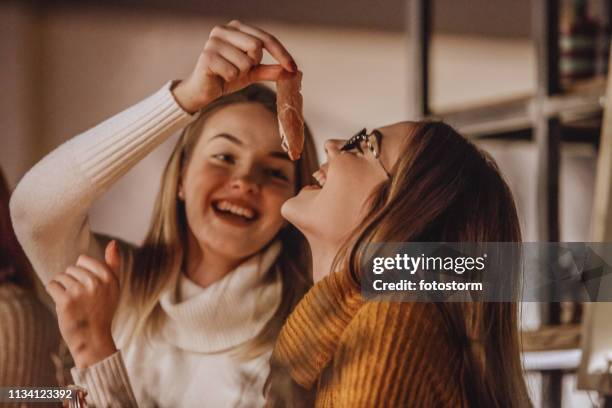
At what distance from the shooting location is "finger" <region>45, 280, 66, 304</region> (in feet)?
3.41

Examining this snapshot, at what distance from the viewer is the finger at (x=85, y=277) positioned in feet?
3.43

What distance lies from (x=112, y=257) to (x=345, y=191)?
315 mm

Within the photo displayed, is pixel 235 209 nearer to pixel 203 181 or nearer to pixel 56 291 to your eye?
pixel 203 181

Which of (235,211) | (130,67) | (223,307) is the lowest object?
(223,307)

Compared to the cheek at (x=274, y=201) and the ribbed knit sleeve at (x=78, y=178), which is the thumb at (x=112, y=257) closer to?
the ribbed knit sleeve at (x=78, y=178)

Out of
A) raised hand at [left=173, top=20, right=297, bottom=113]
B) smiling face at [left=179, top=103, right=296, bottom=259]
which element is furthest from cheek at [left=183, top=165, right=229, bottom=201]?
raised hand at [left=173, top=20, right=297, bottom=113]

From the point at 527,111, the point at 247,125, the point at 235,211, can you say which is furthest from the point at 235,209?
the point at 527,111

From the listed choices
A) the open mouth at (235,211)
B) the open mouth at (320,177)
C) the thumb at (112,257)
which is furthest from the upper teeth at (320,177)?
the thumb at (112,257)

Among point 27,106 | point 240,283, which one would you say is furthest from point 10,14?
point 240,283

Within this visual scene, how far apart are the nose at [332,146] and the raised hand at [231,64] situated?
0.11 metres

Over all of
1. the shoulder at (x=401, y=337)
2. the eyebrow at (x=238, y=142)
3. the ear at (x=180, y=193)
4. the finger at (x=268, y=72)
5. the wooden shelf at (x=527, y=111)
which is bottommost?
the shoulder at (x=401, y=337)

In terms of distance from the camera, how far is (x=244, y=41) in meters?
1.02

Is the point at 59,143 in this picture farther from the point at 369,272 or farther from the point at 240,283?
the point at 369,272

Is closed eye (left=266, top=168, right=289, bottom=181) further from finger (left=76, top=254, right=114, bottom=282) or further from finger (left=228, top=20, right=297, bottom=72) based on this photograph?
finger (left=76, top=254, right=114, bottom=282)
